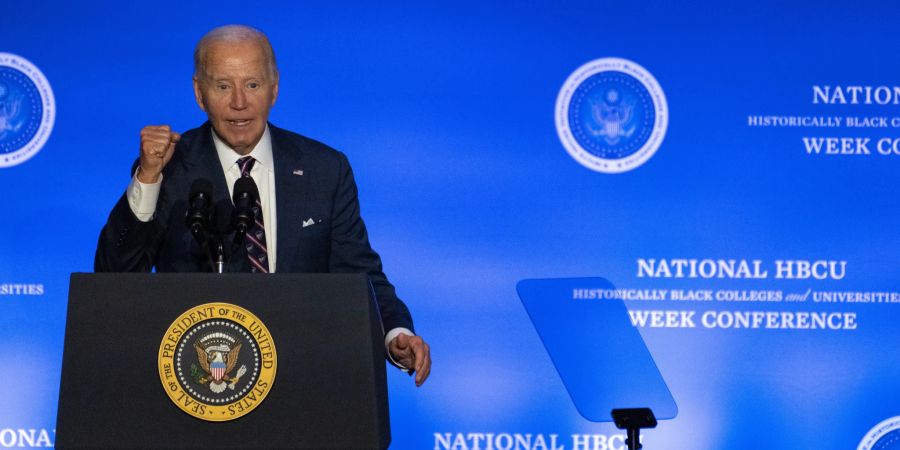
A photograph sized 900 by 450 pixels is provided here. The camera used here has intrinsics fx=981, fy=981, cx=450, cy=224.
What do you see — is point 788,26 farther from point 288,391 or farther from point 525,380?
point 288,391

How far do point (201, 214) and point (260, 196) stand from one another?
559 millimetres

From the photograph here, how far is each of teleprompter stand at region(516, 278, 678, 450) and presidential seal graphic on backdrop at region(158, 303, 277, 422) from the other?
2.93 ft

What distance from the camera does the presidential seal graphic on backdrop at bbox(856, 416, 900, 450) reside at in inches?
139

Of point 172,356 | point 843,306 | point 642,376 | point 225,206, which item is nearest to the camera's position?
point 172,356

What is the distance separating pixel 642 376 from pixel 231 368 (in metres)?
1.08

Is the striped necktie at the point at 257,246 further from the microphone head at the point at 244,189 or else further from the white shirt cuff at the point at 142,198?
the microphone head at the point at 244,189

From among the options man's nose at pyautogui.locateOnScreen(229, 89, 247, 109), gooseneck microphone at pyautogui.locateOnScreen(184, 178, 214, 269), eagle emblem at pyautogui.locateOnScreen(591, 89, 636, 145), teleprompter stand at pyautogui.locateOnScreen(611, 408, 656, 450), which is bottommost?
teleprompter stand at pyautogui.locateOnScreen(611, 408, 656, 450)

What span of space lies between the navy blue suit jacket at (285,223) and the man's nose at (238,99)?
0.12m

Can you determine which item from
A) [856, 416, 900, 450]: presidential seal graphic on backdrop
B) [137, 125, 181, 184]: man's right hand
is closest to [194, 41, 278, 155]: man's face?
[137, 125, 181, 184]: man's right hand

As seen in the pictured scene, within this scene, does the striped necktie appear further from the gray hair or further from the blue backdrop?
the blue backdrop

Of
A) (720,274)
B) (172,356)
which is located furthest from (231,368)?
(720,274)

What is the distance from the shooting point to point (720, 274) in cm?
356

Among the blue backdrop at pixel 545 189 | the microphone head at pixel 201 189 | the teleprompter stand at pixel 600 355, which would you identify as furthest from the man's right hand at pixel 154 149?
the blue backdrop at pixel 545 189

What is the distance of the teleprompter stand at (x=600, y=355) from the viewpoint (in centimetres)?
218
